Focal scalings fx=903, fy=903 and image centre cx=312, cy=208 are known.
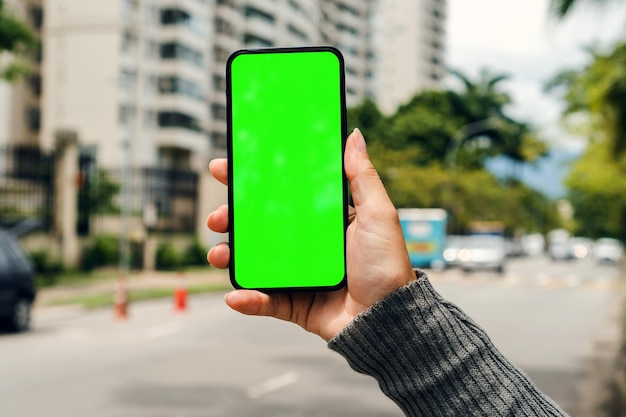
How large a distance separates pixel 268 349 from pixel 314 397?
12.5 feet

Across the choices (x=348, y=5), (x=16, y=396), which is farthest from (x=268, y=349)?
(x=348, y=5)

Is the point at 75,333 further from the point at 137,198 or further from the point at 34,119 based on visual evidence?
the point at 34,119

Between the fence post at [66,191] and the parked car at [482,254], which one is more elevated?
the fence post at [66,191]

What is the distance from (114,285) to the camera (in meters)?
25.0

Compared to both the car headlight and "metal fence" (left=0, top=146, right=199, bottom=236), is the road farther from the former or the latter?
the car headlight

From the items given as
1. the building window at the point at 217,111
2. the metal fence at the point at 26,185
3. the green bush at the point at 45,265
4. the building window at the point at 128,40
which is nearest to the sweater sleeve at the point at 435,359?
the green bush at the point at 45,265

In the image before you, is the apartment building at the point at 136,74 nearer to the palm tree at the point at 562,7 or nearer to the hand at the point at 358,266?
the palm tree at the point at 562,7

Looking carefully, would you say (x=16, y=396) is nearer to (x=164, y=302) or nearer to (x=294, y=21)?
(x=164, y=302)

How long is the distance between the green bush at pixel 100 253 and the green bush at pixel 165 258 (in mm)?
2423

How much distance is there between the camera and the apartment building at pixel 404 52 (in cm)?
10462

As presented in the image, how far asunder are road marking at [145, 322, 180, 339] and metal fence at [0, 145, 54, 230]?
11159 mm

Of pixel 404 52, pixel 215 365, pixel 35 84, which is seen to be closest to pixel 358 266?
pixel 215 365

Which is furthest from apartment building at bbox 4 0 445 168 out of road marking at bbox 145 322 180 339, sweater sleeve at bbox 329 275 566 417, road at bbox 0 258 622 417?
sweater sleeve at bbox 329 275 566 417

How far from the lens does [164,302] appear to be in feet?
69.3
